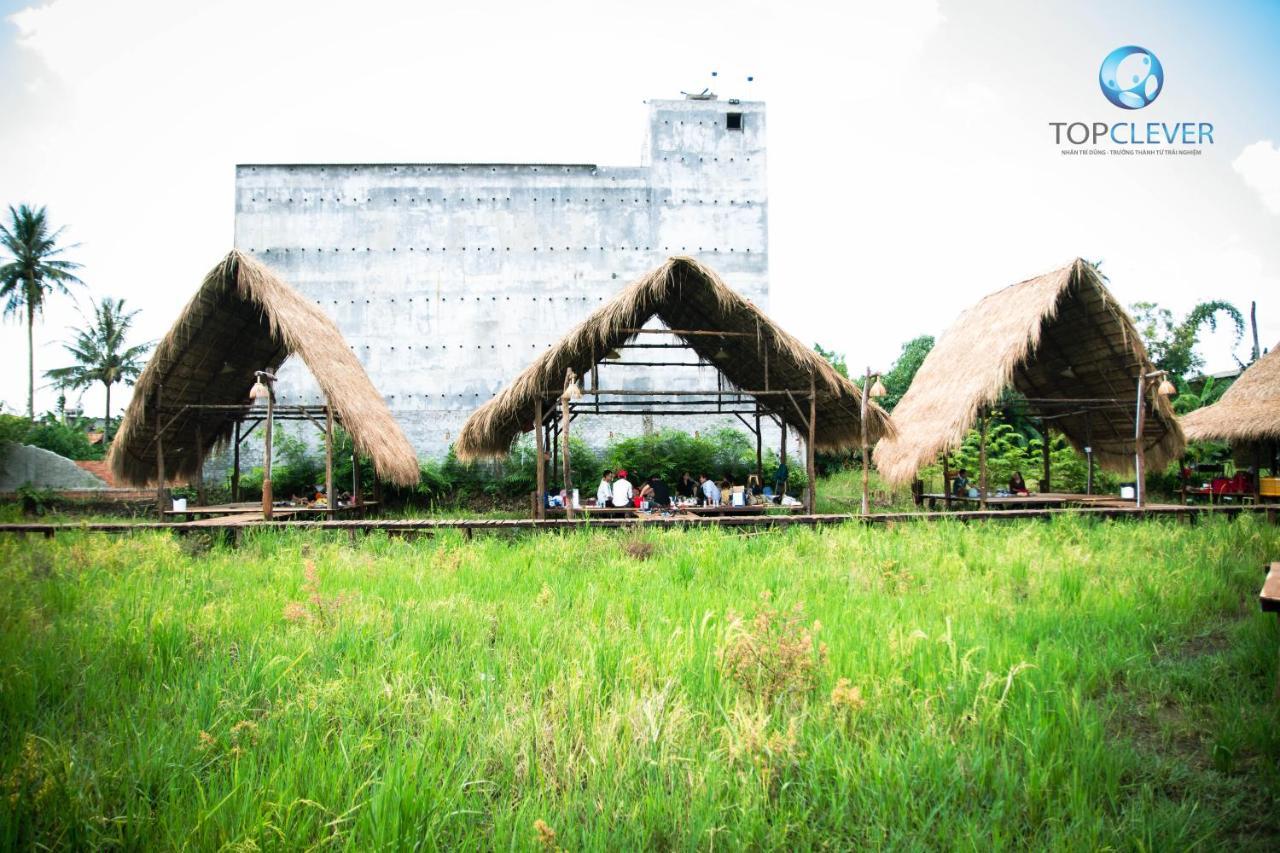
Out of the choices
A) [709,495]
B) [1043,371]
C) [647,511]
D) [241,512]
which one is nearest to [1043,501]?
[1043,371]

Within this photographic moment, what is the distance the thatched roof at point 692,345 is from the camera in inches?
369

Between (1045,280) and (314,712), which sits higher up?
(1045,280)

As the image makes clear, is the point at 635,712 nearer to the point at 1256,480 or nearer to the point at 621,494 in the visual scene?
the point at 621,494

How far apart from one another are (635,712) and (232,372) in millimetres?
11688

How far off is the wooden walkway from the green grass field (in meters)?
1.76

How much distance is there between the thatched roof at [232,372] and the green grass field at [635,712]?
18.5ft

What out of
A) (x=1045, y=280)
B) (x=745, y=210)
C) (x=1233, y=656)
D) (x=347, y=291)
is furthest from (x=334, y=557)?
(x=745, y=210)

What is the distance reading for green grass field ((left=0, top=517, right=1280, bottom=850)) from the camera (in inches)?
84.9

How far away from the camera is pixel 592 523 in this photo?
278 inches

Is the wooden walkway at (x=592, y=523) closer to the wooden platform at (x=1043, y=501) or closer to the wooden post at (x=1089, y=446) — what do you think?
the wooden platform at (x=1043, y=501)

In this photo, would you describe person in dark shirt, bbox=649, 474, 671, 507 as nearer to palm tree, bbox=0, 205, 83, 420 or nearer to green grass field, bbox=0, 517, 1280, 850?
green grass field, bbox=0, 517, 1280, 850

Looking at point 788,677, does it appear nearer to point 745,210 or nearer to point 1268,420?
point 1268,420

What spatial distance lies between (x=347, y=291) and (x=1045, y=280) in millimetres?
15250

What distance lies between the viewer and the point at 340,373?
1114 cm
